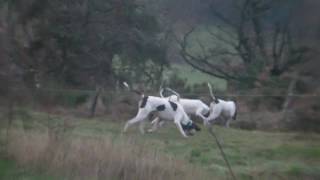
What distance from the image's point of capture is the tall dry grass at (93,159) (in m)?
12.2

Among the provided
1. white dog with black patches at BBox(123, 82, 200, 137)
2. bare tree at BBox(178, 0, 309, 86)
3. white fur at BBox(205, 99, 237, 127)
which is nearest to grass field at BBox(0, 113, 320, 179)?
white dog with black patches at BBox(123, 82, 200, 137)

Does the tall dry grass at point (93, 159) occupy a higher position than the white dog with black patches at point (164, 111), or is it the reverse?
the tall dry grass at point (93, 159)

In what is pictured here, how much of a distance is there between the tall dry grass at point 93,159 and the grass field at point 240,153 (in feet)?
0.78

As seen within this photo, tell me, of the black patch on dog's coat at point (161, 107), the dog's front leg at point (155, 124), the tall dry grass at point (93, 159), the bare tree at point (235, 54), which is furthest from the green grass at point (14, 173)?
the bare tree at point (235, 54)

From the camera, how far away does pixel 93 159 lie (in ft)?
41.1

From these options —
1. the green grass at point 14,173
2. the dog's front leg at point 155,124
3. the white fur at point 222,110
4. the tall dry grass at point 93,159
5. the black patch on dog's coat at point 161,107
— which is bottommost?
the dog's front leg at point 155,124

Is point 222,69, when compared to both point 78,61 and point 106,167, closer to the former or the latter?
point 78,61

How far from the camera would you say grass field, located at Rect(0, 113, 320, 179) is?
40.8 feet

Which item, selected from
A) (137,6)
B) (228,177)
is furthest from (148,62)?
(228,177)

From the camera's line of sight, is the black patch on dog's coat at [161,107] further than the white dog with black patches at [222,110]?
No

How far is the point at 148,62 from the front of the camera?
35.6 m

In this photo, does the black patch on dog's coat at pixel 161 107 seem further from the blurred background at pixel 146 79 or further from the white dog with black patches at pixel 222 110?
the white dog with black patches at pixel 222 110

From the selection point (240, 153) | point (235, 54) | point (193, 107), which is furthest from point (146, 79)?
point (240, 153)

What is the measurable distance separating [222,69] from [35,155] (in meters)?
30.0
